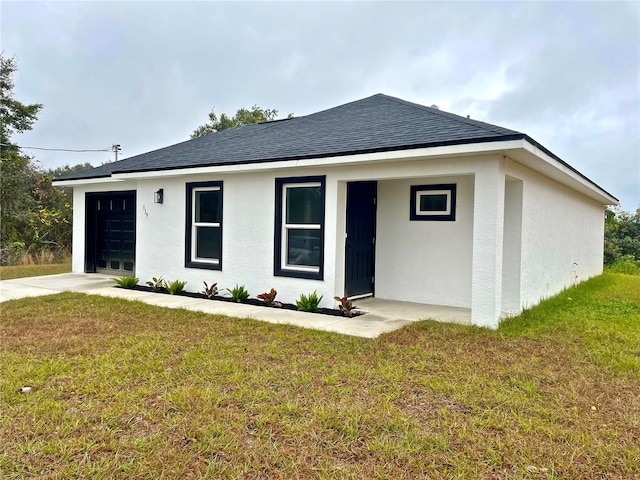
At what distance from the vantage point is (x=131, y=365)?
161 inches

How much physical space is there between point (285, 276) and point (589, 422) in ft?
17.0

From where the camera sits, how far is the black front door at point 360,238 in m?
7.54

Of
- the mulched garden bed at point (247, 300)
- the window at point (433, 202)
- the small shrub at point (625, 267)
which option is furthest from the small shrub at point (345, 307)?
the small shrub at point (625, 267)

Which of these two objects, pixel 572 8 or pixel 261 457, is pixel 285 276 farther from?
pixel 572 8

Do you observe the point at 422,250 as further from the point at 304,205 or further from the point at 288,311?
the point at 288,311

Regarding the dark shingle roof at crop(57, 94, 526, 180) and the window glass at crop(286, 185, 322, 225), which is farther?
the window glass at crop(286, 185, 322, 225)

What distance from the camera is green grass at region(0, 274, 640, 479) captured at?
8.27ft

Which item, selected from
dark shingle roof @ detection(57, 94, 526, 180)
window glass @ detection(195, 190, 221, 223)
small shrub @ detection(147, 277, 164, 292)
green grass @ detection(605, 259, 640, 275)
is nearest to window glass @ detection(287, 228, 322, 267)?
dark shingle roof @ detection(57, 94, 526, 180)

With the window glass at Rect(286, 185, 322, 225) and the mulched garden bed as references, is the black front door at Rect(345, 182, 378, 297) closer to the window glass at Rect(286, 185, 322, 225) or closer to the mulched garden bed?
the window glass at Rect(286, 185, 322, 225)

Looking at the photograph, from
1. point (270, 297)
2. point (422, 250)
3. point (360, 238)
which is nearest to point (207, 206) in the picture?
point (270, 297)

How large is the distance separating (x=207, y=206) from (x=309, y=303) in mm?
3235

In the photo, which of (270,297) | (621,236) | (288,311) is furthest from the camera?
(621,236)

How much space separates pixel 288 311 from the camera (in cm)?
692

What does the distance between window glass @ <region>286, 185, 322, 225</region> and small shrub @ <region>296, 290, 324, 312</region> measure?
1.28 metres
